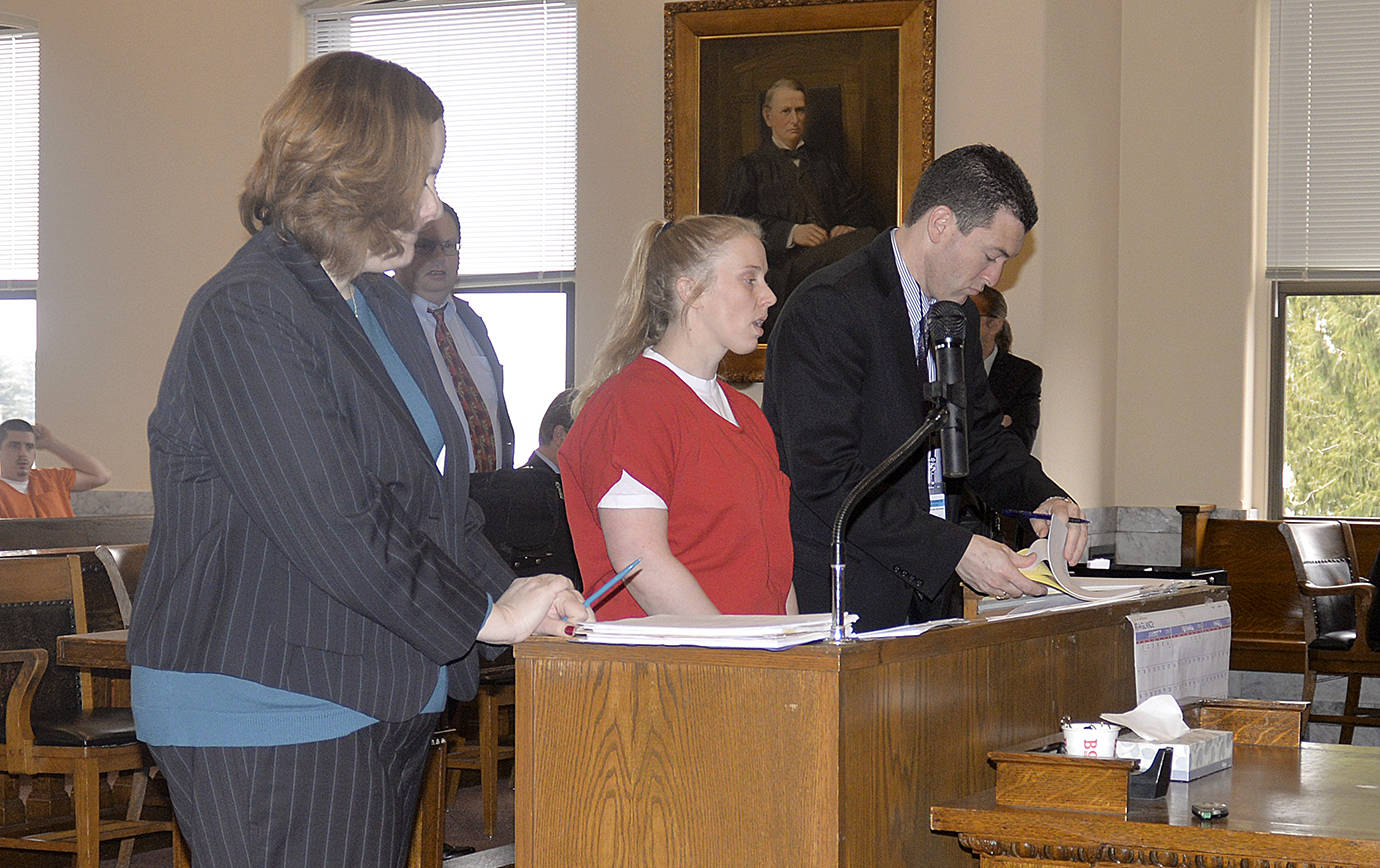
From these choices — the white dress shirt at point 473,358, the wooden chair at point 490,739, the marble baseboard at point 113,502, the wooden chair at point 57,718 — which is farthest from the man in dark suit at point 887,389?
the marble baseboard at point 113,502

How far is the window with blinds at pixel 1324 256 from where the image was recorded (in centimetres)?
743

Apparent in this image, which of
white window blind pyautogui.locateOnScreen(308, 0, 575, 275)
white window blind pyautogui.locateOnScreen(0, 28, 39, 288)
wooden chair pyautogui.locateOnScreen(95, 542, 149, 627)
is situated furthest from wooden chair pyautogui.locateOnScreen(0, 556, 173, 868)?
white window blind pyautogui.locateOnScreen(0, 28, 39, 288)

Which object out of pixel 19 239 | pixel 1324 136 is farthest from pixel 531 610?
pixel 19 239

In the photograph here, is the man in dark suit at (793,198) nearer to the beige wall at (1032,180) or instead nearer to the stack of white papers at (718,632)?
the beige wall at (1032,180)

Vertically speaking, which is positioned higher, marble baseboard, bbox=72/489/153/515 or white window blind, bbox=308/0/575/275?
white window blind, bbox=308/0/575/275

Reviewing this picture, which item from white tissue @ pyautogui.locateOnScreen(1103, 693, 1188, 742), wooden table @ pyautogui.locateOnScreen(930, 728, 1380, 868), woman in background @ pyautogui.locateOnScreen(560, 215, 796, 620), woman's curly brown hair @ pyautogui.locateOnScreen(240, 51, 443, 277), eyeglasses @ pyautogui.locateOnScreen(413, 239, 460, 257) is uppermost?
eyeglasses @ pyautogui.locateOnScreen(413, 239, 460, 257)

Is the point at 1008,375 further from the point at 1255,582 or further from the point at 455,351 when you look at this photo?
the point at 455,351

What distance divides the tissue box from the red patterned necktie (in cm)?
256

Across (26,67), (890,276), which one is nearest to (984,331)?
(890,276)

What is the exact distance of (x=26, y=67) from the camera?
8.66 m

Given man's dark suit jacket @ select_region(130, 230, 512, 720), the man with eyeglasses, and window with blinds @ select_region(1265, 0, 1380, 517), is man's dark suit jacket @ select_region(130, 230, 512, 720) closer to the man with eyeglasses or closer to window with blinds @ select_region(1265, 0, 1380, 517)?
the man with eyeglasses

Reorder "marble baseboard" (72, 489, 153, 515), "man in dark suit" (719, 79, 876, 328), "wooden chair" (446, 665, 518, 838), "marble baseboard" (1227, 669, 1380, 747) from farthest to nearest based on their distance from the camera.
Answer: "marble baseboard" (72, 489, 153, 515)
"marble baseboard" (1227, 669, 1380, 747)
"man in dark suit" (719, 79, 876, 328)
"wooden chair" (446, 665, 518, 838)

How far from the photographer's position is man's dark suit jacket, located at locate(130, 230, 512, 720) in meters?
1.70

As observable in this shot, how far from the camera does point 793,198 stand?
270 inches
